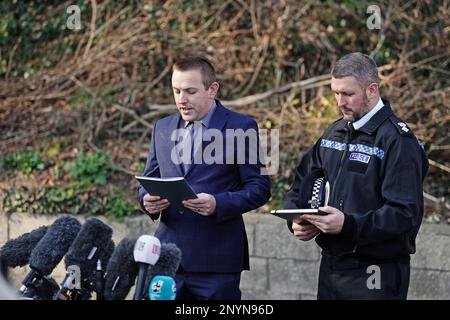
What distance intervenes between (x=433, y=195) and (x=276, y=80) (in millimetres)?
2116

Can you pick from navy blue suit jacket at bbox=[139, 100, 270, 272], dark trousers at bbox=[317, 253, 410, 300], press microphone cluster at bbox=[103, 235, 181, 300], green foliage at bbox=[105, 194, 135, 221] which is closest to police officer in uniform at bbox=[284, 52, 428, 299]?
dark trousers at bbox=[317, 253, 410, 300]

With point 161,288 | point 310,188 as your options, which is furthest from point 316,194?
point 161,288

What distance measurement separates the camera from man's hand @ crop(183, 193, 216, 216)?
208 inches

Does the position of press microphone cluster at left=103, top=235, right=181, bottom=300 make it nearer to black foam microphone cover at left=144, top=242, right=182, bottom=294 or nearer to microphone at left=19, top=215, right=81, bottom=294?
black foam microphone cover at left=144, top=242, right=182, bottom=294

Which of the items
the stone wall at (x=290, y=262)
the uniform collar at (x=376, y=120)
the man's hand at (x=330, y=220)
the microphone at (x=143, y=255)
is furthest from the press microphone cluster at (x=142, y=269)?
the stone wall at (x=290, y=262)

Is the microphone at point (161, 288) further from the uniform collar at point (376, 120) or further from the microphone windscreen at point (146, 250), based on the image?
the uniform collar at point (376, 120)

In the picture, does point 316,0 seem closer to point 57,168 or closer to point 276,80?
point 276,80

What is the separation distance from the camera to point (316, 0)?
9.71 m

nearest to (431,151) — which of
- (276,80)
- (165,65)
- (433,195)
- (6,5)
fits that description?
(433,195)

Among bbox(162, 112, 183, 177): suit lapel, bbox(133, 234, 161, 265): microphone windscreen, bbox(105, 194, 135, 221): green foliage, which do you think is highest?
bbox(162, 112, 183, 177): suit lapel

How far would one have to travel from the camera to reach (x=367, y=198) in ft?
16.6

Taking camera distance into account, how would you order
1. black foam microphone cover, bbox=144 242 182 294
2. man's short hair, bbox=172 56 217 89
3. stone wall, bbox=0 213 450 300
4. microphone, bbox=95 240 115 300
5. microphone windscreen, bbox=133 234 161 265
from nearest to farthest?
microphone windscreen, bbox=133 234 161 265, black foam microphone cover, bbox=144 242 182 294, microphone, bbox=95 240 115 300, man's short hair, bbox=172 56 217 89, stone wall, bbox=0 213 450 300

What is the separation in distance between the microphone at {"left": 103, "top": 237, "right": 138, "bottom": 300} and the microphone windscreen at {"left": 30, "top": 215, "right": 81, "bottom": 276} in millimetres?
357

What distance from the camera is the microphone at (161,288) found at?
4.30 m
